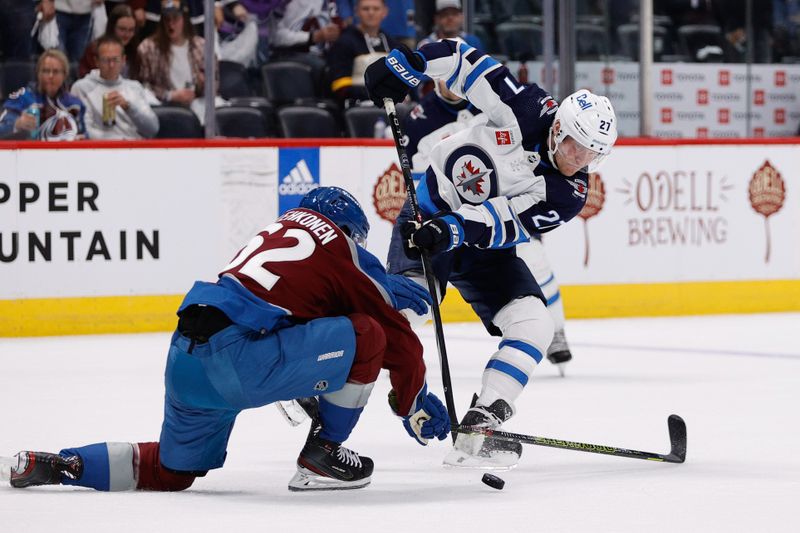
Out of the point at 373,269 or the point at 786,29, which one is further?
the point at 786,29

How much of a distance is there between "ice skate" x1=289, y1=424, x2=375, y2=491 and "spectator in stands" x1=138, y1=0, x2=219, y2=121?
4.41 meters

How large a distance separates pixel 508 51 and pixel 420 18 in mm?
572

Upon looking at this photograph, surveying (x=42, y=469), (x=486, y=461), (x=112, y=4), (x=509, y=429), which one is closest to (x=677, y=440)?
(x=486, y=461)

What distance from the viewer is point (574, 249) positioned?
7.66m

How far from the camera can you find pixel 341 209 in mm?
3246

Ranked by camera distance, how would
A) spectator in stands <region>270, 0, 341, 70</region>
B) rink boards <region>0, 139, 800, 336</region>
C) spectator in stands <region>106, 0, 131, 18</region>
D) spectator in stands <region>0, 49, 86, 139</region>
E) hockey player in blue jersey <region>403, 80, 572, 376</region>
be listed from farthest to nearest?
1. spectator in stands <region>270, 0, 341, 70</region>
2. spectator in stands <region>106, 0, 131, 18</region>
3. spectator in stands <region>0, 49, 86, 139</region>
4. rink boards <region>0, 139, 800, 336</region>
5. hockey player in blue jersey <region>403, 80, 572, 376</region>

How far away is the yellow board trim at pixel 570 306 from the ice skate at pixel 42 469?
364cm

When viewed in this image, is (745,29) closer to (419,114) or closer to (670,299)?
(670,299)

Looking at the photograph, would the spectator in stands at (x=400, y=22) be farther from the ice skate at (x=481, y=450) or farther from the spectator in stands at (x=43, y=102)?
the ice skate at (x=481, y=450)

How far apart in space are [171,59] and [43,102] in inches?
30.5

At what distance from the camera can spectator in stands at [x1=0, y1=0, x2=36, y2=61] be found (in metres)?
7.36

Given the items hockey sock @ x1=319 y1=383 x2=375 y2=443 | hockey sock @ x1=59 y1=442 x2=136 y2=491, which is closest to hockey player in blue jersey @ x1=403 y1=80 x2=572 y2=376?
hockey sock @ x1=319 y1=383 x2=375 y2=443

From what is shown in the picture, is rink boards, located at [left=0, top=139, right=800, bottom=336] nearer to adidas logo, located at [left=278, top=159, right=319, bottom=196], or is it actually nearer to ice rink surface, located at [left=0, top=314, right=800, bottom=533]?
adidas logo, located at [left=278, top=159, right=319, bottom=196]

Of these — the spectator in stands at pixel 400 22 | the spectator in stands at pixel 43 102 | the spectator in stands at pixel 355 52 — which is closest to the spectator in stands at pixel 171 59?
the spectator in stands at pixel 43 102
